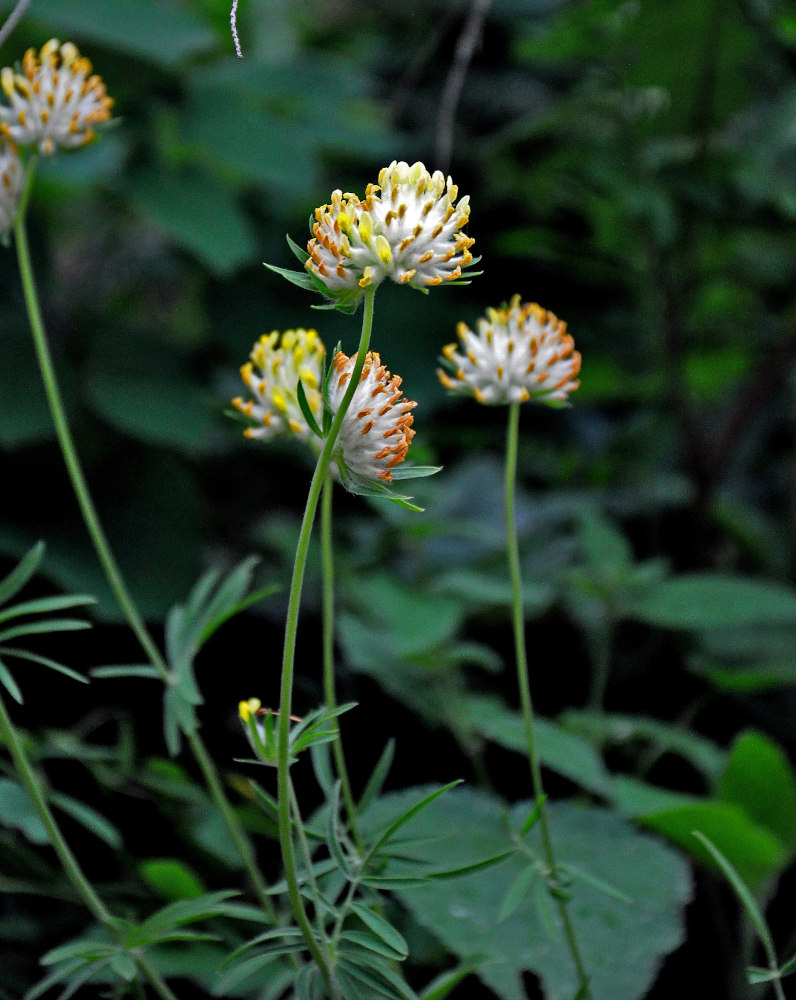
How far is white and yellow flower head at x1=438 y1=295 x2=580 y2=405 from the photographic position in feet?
2.66

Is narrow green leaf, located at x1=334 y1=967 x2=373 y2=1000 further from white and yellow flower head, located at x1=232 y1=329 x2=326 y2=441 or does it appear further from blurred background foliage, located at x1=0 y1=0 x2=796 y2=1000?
white and yellow flower head, located at x1=232 y1=329 x2=326 y2=441

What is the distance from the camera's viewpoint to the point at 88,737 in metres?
1.48

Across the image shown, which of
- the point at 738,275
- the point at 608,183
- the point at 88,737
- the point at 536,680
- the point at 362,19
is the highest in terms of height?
the point at 362,19

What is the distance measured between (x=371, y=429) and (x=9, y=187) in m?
0.54

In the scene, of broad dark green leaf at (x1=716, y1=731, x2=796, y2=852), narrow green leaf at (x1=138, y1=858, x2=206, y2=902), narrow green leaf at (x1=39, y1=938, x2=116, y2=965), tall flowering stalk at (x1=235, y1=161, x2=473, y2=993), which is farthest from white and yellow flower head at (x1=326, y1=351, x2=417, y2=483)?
broad dark green leaf at (x1=716, y1=731, x2=796, y2=852)

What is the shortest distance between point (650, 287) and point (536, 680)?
1.03m

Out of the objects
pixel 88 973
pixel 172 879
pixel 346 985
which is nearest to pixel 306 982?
pixel 346 985

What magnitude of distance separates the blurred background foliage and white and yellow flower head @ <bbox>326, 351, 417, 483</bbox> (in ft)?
1.52

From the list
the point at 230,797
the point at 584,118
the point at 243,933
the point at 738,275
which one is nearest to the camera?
the point at 243,933

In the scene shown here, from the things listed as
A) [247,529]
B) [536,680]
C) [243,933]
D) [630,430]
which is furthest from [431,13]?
[243,933]

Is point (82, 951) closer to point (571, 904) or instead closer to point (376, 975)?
point (376, 975)

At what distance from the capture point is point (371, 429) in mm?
630

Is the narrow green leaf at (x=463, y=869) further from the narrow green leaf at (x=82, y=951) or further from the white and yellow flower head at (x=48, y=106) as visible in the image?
the white and yellow flower head at (x=48, y=106)

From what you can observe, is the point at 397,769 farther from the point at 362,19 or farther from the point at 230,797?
the point at 362,19
